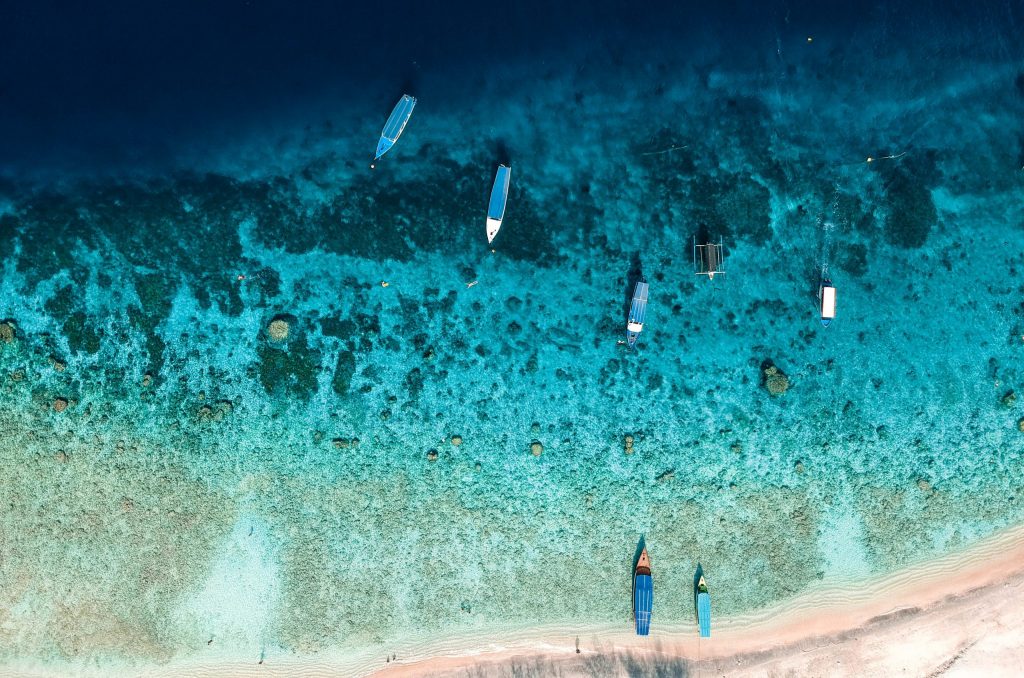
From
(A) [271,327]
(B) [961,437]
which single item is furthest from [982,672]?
(A) [271,327]

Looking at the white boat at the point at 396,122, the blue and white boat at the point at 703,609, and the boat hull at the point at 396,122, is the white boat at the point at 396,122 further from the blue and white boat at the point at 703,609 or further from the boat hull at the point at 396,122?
the blue and white boat at the point at 703,609

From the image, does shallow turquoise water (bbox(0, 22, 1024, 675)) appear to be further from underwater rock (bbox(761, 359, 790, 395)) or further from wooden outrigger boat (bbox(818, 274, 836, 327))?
wooden outrigger boat (bbox(818, 274, 836, 327))

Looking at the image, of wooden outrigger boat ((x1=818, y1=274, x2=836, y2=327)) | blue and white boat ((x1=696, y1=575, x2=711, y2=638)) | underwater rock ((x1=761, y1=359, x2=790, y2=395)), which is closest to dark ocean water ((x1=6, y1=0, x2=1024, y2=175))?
wooden outrigger boat ((x1=818, y1=274, x2=836, y2=327))

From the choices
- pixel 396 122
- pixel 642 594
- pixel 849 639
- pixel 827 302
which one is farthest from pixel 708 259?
pixel 849 639

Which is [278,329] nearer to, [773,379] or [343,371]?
[343,371]

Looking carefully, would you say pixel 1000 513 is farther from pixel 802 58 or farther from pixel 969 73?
pixel 802 58
